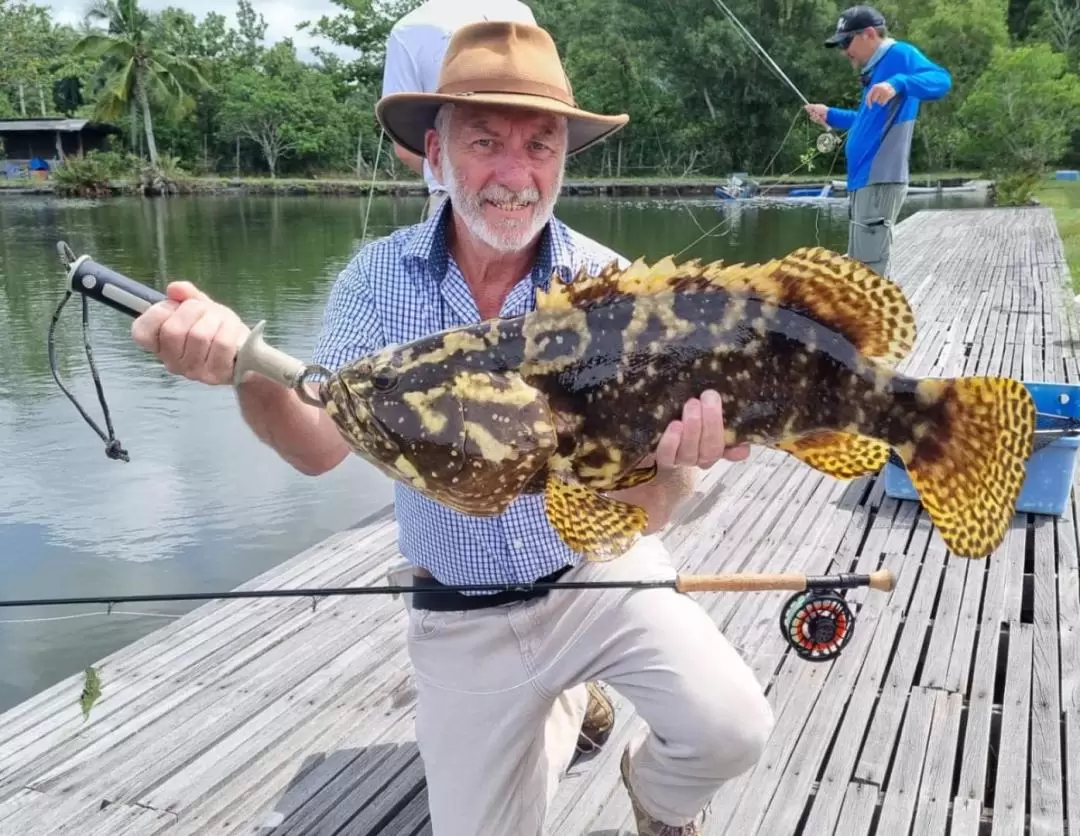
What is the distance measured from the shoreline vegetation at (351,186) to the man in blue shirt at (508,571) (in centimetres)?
4611

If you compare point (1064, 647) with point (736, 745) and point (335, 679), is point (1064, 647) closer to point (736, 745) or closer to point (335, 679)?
point (736, 745)

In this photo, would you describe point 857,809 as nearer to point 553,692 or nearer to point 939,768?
point 939,768

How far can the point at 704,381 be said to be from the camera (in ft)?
8.64

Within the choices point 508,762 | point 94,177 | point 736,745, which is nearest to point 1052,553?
point 736,745

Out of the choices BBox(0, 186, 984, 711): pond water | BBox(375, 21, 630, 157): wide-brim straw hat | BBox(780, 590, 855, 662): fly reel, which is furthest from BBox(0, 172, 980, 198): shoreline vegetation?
BBox(375, 21, 630, 157): wide-brim straw hat

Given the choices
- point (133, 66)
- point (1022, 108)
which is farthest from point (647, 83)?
point (133, 66)

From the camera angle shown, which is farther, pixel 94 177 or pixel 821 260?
pixel 94 177

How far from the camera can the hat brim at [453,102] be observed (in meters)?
2.96

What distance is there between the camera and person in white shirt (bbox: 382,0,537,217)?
5.54 m

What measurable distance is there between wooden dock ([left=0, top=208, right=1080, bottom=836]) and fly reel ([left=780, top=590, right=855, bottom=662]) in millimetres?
457

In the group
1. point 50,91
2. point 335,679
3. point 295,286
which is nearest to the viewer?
point 335,679

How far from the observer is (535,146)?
317 centimetres

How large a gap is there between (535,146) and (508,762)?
212cm

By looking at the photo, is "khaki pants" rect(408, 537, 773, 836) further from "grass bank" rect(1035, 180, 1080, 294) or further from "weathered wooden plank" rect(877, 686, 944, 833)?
"grass bank" rect(1035, 180, 1080, 294)
